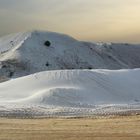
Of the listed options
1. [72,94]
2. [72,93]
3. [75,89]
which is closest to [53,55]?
[75,89]

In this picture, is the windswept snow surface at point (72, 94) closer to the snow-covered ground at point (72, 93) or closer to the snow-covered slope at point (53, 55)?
the snow-covered ground at point (72, 93)

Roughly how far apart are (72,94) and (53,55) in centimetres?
5393

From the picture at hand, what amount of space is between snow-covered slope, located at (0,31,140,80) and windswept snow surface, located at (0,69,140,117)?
3475 cm

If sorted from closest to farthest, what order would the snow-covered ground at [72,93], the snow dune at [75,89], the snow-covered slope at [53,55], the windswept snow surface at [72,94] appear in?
the windswept snow surface at [72,94] < the snow-covered ground at [72,93] < the snow dune at [75,89] < the snow-covered slope at [53,55]

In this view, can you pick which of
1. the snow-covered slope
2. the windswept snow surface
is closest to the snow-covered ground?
the windswept snow surface

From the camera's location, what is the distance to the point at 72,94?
32.2 meters

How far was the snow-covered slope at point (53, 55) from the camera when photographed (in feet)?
259

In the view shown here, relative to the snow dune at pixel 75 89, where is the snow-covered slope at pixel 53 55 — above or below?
above

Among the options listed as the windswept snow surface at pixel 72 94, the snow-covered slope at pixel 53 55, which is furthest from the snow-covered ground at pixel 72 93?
the snow-covered slope at pixel 53 55

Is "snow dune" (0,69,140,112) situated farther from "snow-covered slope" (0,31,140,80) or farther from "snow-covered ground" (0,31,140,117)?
"snow-covered slope" (0,31,140,80)

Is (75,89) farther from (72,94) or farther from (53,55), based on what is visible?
(53,55)

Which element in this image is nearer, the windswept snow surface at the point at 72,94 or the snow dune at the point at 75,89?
the windswept snow surface at the point at 72,94

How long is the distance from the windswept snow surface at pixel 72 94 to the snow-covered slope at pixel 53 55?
34.8 meters

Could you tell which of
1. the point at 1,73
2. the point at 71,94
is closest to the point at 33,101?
the point at 71,94
